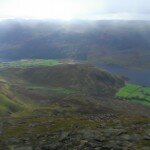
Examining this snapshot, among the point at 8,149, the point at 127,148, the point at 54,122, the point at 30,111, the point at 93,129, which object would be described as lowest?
the point at 127,148

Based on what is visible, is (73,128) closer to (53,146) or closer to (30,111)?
(53,146)

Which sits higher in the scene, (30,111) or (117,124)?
(30,111)

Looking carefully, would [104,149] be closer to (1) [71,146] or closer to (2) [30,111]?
(1) [71,146]

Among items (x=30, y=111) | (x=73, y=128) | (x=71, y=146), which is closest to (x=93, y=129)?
(x=73, y=128)

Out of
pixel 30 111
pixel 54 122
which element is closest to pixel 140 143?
pixel 54 122

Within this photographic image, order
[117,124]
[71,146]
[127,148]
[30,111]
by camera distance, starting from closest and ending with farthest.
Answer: [127,148] < [71,146] < [117,124] < [30,111]

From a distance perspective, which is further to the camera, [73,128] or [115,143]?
[73,128]

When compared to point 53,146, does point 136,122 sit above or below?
above

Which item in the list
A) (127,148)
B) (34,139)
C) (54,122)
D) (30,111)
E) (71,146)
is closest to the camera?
(127,148)

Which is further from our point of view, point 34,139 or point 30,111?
point 30,111
